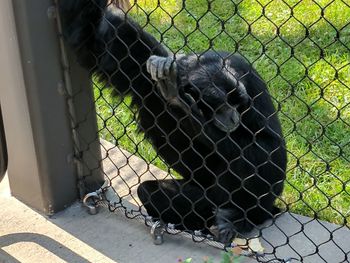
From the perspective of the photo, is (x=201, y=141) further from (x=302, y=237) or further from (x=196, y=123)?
(x=302, y=237)

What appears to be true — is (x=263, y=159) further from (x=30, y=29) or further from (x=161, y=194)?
(x=30, y=29)

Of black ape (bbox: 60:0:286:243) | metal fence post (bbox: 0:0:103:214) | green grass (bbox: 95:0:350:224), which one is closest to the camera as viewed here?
metal fence post (bbox: 0:0:103:214)

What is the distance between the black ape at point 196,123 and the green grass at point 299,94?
0.11 meters

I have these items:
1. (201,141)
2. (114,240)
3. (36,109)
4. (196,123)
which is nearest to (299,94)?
(201,141)

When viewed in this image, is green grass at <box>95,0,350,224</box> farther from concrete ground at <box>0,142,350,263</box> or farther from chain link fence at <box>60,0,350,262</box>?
concrete ground at <box>0,142,350,263</box>

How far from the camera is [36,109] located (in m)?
2.71

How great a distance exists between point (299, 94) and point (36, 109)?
1.97 metres

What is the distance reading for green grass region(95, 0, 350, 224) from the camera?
10.2ft

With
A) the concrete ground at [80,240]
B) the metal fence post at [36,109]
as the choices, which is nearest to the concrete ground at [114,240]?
the concrete ground at [80,240]

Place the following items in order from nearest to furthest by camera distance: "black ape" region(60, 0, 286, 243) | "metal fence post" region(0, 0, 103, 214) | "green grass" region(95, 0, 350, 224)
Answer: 1. "metal fence post" region(0, 0, 103, 214)
2. "black ape" region(60, 0, 286, 243)
3. "green grass" region(95, 0, 350, 224)

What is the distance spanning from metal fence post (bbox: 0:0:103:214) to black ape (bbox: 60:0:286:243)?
0.14 m

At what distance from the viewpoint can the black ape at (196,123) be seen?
277 cm

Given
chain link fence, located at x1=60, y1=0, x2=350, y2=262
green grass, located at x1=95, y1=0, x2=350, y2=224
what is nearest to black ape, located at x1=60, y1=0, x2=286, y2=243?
chain link fence, located at x1=60, y1=0, x2=350, y2=262

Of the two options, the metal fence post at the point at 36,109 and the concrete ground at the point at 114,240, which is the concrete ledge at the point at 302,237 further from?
the metal fence post at the point at 36,109
